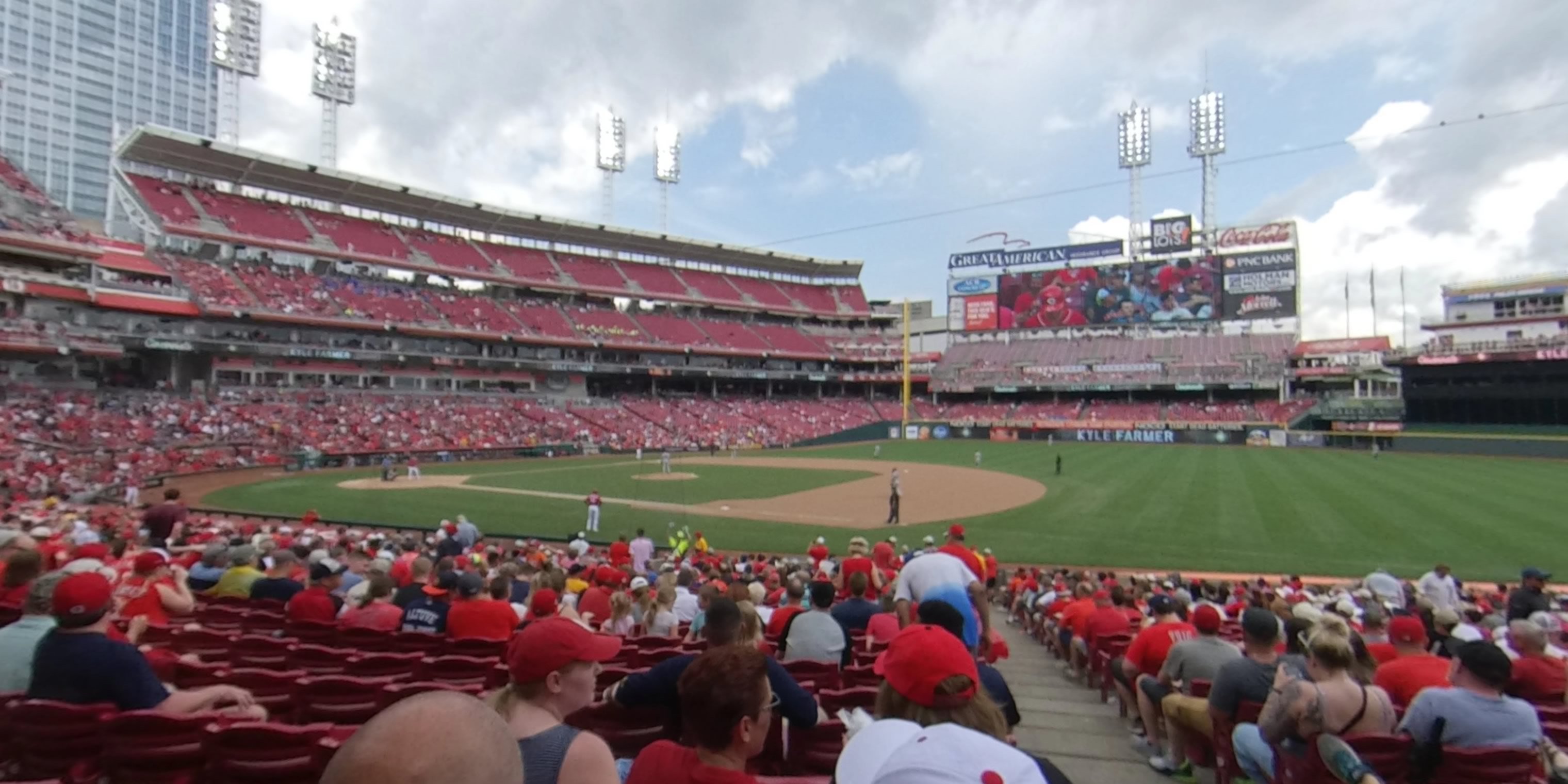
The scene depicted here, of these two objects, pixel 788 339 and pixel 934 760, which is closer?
pixel 934 760

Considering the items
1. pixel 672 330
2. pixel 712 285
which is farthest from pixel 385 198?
pixel 712 285

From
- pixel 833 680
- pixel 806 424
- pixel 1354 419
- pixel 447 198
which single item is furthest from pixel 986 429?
pixel 833 680

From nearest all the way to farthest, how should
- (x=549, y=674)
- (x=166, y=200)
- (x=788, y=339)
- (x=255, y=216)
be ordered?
(x=549, y=674) → (x=166, y=200) → (x=255, y=216) → (x=788, y=339)

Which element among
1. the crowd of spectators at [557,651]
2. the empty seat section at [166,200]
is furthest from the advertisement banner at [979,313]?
the crowd of spectators at [557,651]

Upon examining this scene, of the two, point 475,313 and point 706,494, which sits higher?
point 475,313

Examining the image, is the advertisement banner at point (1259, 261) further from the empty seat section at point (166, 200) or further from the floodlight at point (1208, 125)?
A: the empty seat section at point (166, 200)

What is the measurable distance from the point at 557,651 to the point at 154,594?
5920 mm

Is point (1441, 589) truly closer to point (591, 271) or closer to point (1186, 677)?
point (1186, 677)

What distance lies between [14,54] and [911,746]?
170814mm

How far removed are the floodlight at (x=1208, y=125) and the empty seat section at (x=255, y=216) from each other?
244ft

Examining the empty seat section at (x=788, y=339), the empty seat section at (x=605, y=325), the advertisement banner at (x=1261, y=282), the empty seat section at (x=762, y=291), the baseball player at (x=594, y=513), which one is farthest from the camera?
the empty seat section at (x=762, y=291)

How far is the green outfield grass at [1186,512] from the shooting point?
1956 centimetres

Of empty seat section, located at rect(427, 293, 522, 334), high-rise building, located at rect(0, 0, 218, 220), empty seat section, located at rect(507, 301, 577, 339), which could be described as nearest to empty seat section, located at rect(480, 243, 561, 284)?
empty seat section, located at rect(507, 301, 577, 339)

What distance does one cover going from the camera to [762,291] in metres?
86.5
